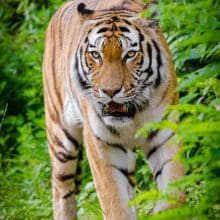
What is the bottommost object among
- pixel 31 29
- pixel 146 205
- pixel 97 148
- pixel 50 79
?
pixel 146 205

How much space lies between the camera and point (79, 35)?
20.9 feet

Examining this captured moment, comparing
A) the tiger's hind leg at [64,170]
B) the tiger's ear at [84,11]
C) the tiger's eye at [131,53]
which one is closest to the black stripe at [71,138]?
the tiger's hind leg at [64,170]

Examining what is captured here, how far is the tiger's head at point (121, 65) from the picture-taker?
568cm

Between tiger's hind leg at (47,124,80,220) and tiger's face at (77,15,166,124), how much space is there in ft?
3.92

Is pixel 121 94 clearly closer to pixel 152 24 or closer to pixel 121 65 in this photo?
pixel 121 65

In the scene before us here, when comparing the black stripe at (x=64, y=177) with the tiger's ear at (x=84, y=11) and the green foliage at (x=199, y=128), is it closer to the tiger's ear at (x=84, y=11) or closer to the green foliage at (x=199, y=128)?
the tiger's ear at (x=84, y=11)

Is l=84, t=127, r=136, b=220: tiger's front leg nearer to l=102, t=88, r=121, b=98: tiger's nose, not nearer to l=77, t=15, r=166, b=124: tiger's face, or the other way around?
l=77, t=15, r=166, b=124: tiger's face

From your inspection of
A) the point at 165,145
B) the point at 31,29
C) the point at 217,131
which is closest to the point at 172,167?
the point at 165,145

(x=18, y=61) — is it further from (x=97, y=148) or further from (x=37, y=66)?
(x=97, y=148)

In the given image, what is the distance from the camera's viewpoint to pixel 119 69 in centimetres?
570

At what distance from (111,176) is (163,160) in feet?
1.12

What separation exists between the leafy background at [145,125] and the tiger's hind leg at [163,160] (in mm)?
162

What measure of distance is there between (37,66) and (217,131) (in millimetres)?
6429

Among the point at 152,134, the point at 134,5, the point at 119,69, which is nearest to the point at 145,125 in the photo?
the point at 119,69
